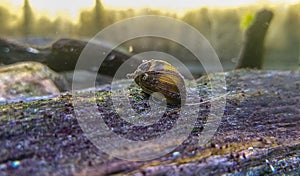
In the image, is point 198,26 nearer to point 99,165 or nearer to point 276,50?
point 276,50

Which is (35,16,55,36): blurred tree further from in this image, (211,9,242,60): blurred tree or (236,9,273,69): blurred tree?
(236,9,273,69): blurred tree

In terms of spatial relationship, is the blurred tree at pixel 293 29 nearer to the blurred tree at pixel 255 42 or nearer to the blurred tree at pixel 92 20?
the blurred tree at pixel 255 42

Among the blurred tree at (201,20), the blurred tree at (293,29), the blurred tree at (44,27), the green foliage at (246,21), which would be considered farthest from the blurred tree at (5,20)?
the blurred tree at (293,29)

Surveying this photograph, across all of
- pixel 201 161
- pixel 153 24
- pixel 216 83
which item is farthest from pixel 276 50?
pixel 201 161

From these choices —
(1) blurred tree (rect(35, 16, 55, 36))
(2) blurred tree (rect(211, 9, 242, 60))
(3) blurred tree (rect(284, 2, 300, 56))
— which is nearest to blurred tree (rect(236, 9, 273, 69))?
(2) blurred tree (rect(211, 9, 242, 60))

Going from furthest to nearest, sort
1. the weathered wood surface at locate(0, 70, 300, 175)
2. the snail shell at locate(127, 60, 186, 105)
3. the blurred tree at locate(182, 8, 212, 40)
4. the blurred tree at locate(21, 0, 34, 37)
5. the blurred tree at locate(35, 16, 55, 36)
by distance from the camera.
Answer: the blurred tree at locate(182, 8, 212, 40)
the blurred tree at locate(35, 16, 55, 36)
the blurred tree at locate(21, 0, 34, 37)
the snail shell at locate(127, 60, 186, 105)
the weathered wood surface at locate(0, 70, 300, 175)

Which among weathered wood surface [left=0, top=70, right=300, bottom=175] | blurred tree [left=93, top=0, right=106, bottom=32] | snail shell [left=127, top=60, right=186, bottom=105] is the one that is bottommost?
weathered wood surface [left=0, top=70, right=300, bottom=175]

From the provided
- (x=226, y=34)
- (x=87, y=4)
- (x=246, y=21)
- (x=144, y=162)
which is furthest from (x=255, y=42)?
(x=144, y=162)
